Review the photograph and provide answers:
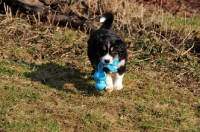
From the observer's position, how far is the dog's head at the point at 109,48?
17.8 feet

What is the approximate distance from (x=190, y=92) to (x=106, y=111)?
5.73 ft

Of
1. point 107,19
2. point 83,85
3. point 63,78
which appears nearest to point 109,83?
point 83,85

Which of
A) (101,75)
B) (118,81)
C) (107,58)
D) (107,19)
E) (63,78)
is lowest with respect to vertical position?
(63,78)

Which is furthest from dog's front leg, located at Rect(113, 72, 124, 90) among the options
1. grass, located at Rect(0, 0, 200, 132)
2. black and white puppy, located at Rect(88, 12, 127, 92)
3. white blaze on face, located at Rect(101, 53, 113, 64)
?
white blaze on face, located at Rect(101, 53, 113, 64)

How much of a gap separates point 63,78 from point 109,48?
4.45 feet

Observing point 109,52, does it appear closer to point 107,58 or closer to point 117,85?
point 107,58

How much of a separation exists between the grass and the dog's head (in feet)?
2.00

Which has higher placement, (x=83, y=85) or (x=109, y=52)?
(x=109, y=52)

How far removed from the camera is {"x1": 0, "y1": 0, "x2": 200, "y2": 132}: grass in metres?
5.05

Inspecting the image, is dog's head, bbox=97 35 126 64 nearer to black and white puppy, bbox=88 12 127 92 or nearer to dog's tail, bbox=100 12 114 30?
black and white puppy, bbox=88 12 127 92

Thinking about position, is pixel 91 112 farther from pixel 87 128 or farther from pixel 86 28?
pixel 86 28

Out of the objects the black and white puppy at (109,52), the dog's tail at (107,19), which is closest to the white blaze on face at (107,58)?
the black and white puppy at (109,52)

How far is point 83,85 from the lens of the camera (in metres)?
6.23

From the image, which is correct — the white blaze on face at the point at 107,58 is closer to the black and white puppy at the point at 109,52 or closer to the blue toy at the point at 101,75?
the black and white puppy at the point at 109,52
